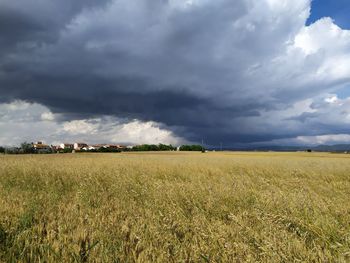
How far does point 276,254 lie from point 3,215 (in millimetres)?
4408

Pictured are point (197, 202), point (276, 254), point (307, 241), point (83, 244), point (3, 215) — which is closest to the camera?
point (276, 254)

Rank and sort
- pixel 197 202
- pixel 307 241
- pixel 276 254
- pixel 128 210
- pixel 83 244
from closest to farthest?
pixel 276 254 → pixel 83 244 → pixel 307 241 → pixel 128 210 → pixel 197 202

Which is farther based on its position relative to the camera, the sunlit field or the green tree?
the green tree

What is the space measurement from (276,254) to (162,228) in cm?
173

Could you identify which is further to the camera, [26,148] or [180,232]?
[26,148]

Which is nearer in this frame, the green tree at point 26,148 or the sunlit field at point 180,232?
the sunlit field at point 180,232

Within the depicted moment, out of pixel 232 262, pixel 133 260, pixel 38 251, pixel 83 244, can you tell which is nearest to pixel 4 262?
pixel 38 251

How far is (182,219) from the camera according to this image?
5.10 m

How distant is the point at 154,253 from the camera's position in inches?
136

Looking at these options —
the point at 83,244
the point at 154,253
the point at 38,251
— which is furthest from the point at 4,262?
the point at 154,253

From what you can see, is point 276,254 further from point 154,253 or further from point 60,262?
point 60,262

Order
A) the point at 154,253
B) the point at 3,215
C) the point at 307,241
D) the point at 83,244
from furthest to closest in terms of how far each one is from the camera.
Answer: the point at 3,215 → the point at 307,241 → the point at 83,244 → the point at 154,253

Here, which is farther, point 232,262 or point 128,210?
point 128,210

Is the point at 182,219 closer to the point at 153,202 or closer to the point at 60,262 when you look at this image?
the point at 153,202
